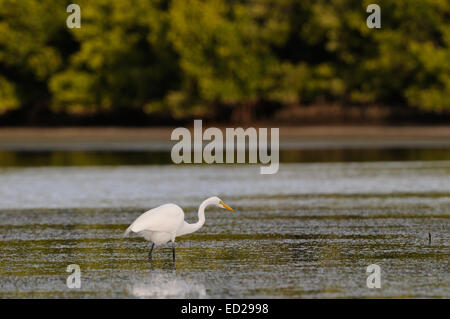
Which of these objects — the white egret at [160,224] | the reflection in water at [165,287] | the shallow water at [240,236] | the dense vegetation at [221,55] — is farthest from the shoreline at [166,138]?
the reflection in water at [165,287]

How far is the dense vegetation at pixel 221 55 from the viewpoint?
5562cm

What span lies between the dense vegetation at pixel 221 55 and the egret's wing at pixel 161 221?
136ft

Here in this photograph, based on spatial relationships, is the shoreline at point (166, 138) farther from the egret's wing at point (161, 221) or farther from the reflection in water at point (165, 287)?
the reflection in water at point (165, 287)

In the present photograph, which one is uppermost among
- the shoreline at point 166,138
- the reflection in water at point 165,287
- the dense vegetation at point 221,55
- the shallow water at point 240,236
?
the dense vegetation at point 221,55

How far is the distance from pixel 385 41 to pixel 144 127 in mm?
13900

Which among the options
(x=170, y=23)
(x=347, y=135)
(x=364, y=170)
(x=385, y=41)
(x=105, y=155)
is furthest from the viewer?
(x=170, y=23)

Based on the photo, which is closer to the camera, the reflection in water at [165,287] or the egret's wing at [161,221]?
the reflection in water at [165,287]

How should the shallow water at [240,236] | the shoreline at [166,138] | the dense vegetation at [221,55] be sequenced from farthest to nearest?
1. the dense vegetation at [221,55]
2. the shoreline at [166,138]
3. the shallow water at [240,236]

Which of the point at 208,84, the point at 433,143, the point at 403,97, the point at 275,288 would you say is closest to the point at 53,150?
the point at 433,143

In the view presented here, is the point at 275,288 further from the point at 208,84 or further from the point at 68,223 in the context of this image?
the point at 208,84

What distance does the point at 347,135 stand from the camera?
160 feet

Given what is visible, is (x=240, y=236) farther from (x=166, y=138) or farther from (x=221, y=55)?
(x=221, y=55)

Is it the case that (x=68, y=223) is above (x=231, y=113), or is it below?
below

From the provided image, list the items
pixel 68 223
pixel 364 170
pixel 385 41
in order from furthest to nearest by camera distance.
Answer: pixel 385 41 → pixel 364 170 → pixel 68 223
